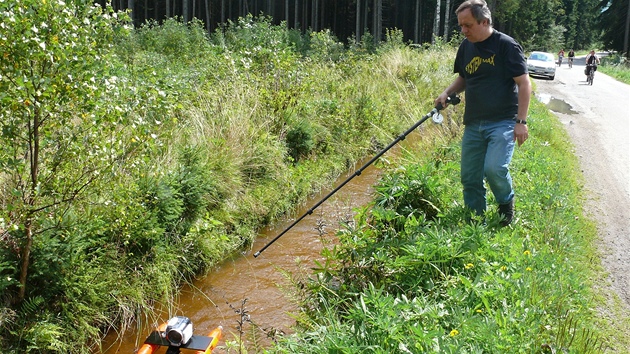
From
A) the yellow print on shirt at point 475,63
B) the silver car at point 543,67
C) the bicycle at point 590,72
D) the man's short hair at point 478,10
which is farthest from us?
the silver car at point 543,67

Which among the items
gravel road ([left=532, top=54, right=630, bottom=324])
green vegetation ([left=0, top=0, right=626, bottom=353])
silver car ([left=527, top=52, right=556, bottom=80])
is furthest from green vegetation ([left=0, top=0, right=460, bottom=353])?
silver car ([left=527, top=52, right=556, bottom=80])

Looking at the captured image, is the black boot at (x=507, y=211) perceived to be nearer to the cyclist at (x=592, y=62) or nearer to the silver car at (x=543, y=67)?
the cyclist at (x=592, y=62)

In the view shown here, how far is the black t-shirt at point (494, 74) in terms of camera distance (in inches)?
164

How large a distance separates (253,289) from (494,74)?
2992 mm

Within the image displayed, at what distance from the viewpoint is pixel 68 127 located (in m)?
3.81

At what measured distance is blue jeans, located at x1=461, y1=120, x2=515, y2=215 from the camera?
427cm

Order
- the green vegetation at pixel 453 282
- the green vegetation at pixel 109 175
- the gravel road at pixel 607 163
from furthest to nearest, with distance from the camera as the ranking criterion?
the gravel road at pixel 607 163 → the green vegetation at pixel 109 175 → the green vegetation at pixel 453 282

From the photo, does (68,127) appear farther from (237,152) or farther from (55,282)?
(237,152)

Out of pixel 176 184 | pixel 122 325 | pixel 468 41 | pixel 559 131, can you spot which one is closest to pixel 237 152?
pixel 176 184

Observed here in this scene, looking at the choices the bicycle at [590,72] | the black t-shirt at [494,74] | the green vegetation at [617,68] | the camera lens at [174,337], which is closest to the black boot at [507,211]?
the black t-shirt at [494,74]

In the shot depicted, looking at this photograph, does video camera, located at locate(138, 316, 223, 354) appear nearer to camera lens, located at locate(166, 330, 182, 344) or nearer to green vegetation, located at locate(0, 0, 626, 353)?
camera lens, located at locate(166, 330, 182, 344)

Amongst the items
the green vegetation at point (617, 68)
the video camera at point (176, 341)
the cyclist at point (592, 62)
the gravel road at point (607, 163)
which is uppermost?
the cyclist at point (592, 62)

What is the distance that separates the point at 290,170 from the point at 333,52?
9.21 m

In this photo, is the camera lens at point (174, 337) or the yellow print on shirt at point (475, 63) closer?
the camera lens at point (174, 337)
